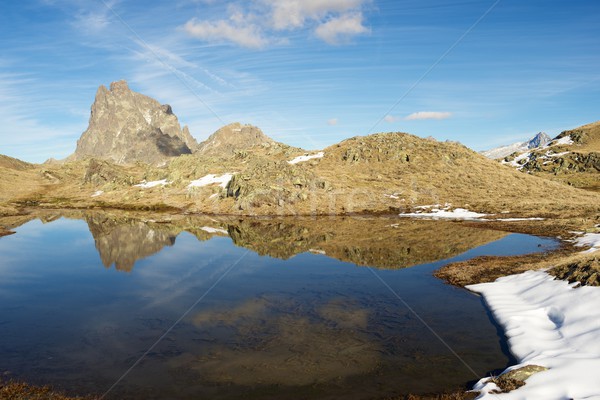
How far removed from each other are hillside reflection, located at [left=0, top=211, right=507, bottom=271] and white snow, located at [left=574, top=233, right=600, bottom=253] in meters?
9.46

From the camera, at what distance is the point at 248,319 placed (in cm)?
2330

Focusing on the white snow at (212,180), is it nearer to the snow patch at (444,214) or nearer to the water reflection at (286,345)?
the snow patch at (444,214)

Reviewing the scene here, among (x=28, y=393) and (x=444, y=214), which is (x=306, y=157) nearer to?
(x=444, y=214)

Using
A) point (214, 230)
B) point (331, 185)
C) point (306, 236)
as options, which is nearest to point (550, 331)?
point (306, 236)

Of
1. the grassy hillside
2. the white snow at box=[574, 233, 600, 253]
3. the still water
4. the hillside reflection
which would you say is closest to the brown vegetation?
the still water

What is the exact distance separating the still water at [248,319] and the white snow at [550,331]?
4.18ft

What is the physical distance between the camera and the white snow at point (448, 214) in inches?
2771

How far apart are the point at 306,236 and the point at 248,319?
3141 centimetres

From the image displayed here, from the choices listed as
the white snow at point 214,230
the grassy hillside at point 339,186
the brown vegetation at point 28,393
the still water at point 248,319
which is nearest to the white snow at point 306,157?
the grassy hillside at point 339,186

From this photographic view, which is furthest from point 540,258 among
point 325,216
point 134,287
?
point 325,216

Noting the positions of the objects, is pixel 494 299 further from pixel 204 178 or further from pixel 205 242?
pixel 204 178

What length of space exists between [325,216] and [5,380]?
63.6 m

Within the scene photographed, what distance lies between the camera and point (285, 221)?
2785 inches

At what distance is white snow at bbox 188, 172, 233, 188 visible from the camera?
103 metres
